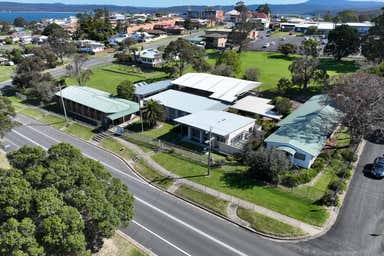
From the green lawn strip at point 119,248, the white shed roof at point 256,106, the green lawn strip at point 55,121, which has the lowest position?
the green lawn strip at point 55,121

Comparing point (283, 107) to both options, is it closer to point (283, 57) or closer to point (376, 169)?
point (376, 169)

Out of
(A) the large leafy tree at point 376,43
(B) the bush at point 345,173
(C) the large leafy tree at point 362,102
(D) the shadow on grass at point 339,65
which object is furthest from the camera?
(D) the shadow on grass at point 339,65

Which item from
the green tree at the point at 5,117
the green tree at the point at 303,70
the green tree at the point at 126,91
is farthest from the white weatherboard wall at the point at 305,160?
the green tree at the point at 5,117

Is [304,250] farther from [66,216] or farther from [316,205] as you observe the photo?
[66,216]

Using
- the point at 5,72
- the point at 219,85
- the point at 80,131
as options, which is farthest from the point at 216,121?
the point at 5,72

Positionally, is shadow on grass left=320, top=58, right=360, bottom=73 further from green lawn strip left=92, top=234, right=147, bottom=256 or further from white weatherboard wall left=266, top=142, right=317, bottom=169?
green lawn strip left=92, top=234, right=147, bottom=256

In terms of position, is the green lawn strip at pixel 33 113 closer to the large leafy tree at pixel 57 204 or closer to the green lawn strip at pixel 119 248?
the large leafy tree at pixel 57 204
